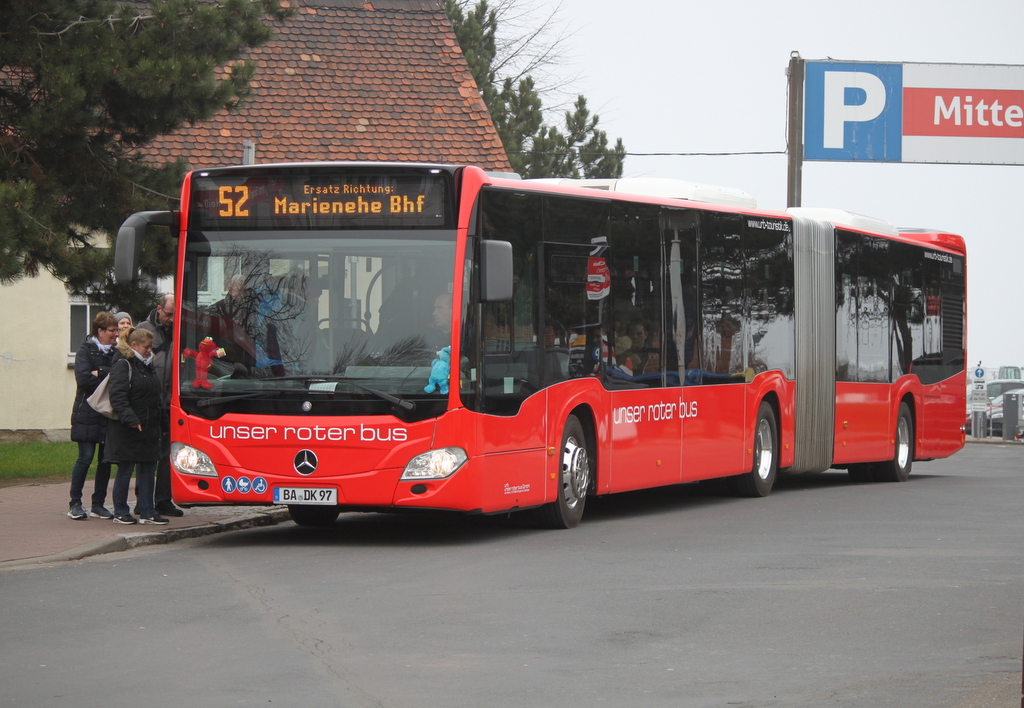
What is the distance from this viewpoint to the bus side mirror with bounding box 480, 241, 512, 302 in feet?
38.4

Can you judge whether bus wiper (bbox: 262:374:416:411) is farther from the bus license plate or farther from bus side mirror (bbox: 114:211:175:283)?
bus side mirror (bbox: 114:211:175:283)

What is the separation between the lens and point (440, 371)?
38.4ft

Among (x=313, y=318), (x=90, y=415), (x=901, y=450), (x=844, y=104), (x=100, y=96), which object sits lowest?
(x=901, y=450)

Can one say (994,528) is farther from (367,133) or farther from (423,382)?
(367,133)

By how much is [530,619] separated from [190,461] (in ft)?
14.7

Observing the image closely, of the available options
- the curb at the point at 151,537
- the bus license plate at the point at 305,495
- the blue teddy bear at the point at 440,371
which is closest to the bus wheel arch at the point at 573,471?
the blue teddy bear at the point at 440,371

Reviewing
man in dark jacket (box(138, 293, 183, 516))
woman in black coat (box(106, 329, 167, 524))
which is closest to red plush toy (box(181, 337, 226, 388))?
woman in black coat (box(106, 329, 167, 524))

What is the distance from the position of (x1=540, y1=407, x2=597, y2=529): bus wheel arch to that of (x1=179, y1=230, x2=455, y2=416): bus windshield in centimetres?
194

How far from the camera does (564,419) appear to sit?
1309cm

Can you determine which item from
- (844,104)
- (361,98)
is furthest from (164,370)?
(844,104)

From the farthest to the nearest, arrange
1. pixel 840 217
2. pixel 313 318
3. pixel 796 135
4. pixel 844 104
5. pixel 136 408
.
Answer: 1. pixel 844 104
2. pixel 796 135
3. pixel 840 217
4. pixel 136 408
5. pixel 313 318

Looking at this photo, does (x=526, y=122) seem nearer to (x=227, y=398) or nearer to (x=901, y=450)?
(x=901, y=450)

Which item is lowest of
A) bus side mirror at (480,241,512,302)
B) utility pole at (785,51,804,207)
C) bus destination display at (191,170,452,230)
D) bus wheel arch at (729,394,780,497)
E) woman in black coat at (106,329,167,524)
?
bus wheel arch at (729,394,780,497)

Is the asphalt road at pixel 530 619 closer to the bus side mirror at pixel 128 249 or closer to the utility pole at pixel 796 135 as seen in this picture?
the bus side mirror at pixel 128 249
